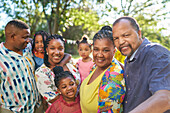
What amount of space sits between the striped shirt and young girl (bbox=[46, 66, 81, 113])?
1.56ft

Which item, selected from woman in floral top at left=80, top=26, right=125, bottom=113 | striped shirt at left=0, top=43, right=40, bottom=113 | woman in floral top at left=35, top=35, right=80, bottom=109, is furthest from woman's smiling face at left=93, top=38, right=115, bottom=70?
striped shirt at left=0, top=43, right=40, bottom=113

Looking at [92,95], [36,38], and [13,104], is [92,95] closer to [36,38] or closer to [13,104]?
[13,104]

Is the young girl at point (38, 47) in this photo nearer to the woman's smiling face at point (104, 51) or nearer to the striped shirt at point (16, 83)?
the striped shirt at point (16, 83)

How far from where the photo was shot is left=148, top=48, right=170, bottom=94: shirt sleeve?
4.17 feet

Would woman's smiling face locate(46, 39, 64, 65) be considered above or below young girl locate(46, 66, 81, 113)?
above

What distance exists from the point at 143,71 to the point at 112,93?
0.41 metres

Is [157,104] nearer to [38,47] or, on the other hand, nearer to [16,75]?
[16,75]

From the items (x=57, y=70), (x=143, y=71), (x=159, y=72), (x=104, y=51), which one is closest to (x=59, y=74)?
(x=57, y=70)

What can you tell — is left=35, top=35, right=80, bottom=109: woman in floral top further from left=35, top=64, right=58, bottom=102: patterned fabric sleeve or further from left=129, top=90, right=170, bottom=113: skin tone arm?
left=129, top=90, right=170, bottom=113: skin tone arm

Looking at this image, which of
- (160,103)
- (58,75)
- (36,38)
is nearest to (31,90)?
(58,75)

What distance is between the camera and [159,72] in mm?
1311

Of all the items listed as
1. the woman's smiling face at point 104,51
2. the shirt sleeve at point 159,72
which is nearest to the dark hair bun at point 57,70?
the woman's smiling face at point 104,51

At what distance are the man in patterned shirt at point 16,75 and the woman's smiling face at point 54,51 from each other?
1.48 feet

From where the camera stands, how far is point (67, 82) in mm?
2535
